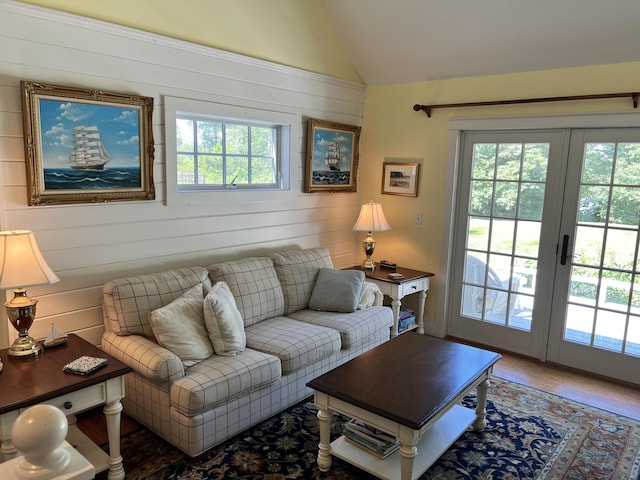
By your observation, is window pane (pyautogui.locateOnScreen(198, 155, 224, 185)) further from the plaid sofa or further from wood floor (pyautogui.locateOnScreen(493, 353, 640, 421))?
wood floor (pyautogui.locateOnScreen(493, 353, 640, 421))

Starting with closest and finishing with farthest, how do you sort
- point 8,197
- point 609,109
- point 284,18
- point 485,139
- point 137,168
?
point 8,197 → point 137,168 → point 609,109 → point 284,18 → point 485,139

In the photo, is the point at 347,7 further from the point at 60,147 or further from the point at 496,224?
the point at 60,147

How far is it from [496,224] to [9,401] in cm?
358

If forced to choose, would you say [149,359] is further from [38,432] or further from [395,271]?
[395,271]

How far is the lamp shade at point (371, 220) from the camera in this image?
170 inches

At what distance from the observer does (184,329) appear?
2.69m

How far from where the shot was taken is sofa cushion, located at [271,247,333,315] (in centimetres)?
369

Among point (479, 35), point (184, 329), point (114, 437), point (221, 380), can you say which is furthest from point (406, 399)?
point (479, 35)

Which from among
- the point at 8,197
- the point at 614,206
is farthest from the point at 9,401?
the point at 614,206

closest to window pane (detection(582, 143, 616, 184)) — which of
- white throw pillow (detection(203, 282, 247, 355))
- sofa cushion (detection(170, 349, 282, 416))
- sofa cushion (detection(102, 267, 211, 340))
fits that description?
sofa cushion (detection(170, 349, 282, 416))

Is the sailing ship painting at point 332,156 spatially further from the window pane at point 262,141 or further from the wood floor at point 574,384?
the wood floor at point 574,384

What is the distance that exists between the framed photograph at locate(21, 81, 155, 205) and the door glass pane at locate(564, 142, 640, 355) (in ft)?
10.3

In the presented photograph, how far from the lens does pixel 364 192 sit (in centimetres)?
482

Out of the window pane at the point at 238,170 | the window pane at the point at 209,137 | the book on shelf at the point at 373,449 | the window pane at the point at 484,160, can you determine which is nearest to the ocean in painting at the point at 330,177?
the window pane at the point at 238,170
